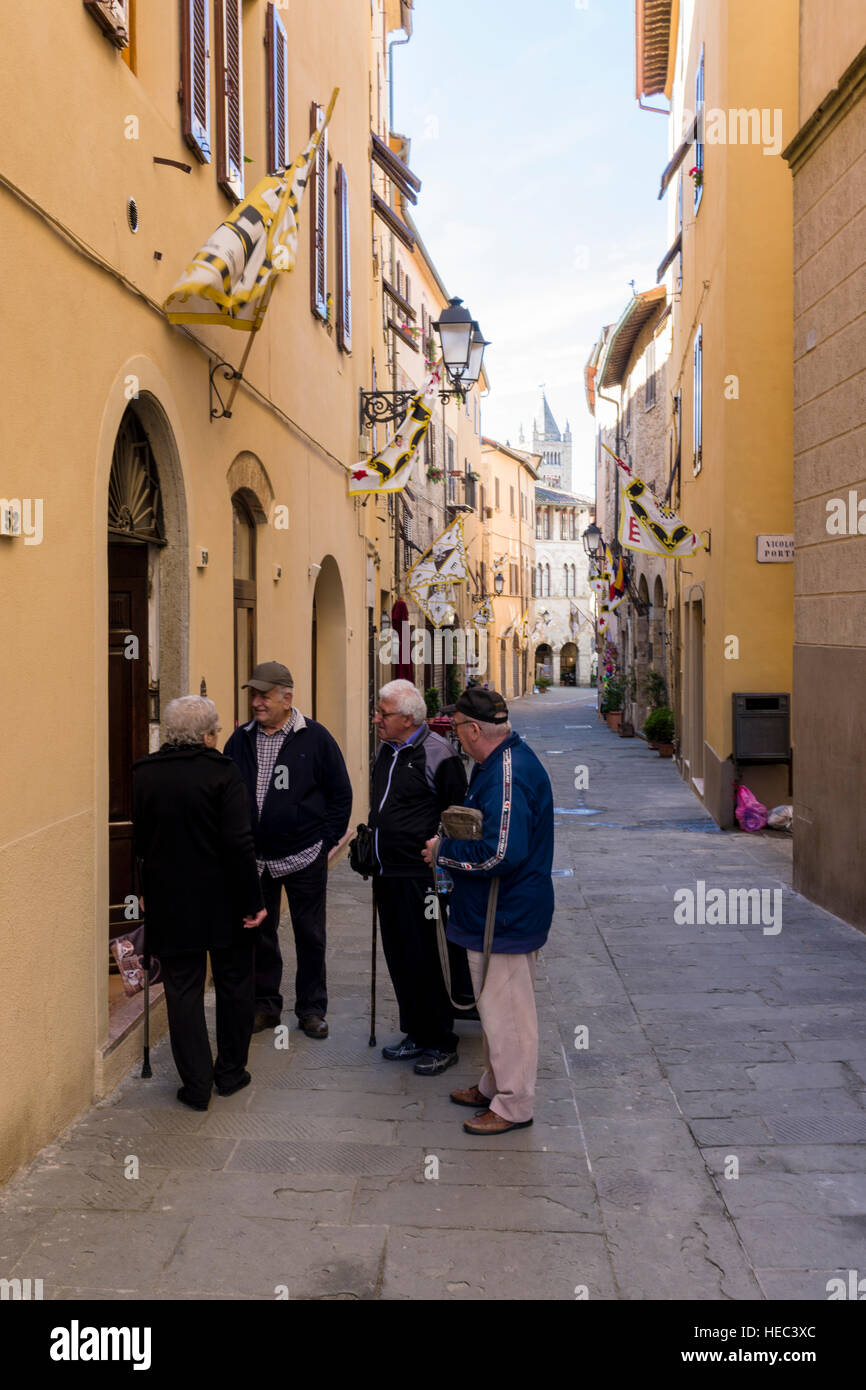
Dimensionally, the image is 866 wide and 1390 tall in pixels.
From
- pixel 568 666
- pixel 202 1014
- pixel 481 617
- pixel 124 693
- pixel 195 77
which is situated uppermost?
pixel 195 77

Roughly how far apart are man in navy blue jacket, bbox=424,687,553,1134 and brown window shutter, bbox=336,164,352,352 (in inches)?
309

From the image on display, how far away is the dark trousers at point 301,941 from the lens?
6129mm

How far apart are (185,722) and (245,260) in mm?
2657

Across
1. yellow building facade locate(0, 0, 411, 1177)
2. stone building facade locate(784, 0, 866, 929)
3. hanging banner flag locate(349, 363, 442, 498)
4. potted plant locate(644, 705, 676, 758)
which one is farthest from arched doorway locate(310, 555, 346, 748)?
potted plant locate(644, 705, 676, 758)

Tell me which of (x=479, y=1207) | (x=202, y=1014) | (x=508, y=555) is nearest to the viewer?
(x=479, y=1207)

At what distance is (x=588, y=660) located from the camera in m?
75.9

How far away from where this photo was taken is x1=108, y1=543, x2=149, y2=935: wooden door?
655 cm

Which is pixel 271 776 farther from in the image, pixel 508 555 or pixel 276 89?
pixel 508 555


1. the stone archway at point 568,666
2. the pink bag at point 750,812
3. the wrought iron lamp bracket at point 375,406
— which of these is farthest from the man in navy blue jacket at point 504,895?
the stone archway at point 568,666

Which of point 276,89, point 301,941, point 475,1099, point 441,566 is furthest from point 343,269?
point 441,566

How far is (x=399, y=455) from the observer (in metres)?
12.1

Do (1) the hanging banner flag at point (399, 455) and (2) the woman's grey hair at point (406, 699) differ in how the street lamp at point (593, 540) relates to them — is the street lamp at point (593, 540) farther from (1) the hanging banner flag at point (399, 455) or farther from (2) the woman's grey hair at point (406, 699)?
(2) the woman's grey hair at point (406, 699)

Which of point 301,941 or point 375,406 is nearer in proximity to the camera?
point 301,941

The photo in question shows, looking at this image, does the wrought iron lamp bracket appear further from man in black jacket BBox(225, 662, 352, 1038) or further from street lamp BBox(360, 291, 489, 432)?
man in black jacket BBox(225, 662, 352, 1038)
